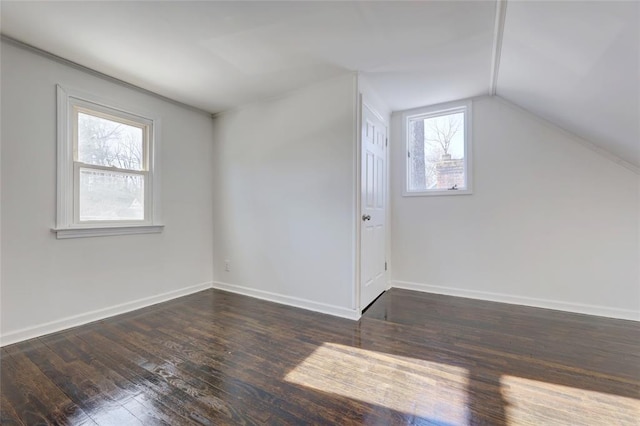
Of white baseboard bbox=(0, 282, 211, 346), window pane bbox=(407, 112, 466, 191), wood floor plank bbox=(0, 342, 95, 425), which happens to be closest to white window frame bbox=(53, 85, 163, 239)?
white baseboard bbox=(0, 282, 211, 346)

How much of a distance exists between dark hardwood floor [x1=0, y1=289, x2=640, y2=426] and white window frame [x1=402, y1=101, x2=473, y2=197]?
1479 mm

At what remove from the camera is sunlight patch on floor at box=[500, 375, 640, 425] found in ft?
4.62

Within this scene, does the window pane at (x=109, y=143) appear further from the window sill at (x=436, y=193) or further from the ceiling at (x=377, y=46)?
the window sill at (x=436, y=193)

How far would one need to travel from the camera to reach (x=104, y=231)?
2.80 meters

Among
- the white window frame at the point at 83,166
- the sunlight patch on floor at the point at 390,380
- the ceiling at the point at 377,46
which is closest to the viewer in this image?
the sunlight patch on floor at the point at 390,380

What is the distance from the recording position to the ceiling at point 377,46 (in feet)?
5.98

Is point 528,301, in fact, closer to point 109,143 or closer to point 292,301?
point 292,301

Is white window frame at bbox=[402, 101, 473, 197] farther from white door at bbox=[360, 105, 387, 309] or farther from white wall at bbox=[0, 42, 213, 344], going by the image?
white wall at bbox=[0, 42, 213, 344]

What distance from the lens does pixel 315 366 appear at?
191cm

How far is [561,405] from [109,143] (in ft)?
13.5

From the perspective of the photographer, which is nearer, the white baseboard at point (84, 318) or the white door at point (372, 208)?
the white baseboard at point (84, 318)

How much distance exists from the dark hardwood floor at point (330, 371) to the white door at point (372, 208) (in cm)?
45

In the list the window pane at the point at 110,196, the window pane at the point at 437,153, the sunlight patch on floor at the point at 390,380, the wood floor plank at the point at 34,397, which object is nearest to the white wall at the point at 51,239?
the window pane at the point at 110,196

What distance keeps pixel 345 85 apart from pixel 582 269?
3044 millimetres
